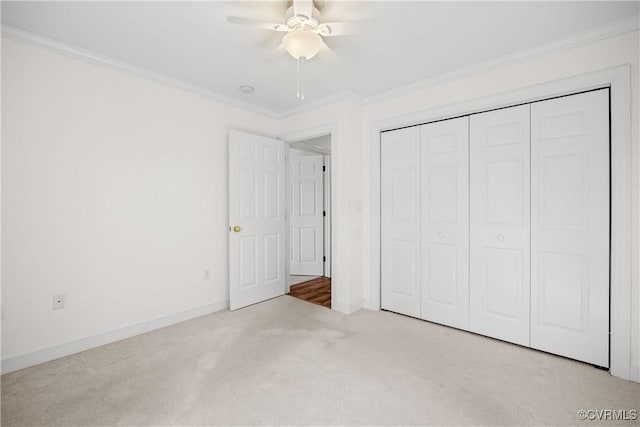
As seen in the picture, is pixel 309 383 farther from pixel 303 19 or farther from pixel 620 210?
pixel 620 210

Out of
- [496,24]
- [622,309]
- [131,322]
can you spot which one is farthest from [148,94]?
[622,309]

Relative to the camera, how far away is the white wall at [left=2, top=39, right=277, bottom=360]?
222cm

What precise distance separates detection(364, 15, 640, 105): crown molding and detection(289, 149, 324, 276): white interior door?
2148 mm

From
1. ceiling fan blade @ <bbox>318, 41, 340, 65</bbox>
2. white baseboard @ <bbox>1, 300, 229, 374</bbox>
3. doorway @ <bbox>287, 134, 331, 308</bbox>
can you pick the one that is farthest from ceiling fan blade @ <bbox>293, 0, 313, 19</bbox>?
doorway @ <bbox>287, 134, 331, 308</bbox>

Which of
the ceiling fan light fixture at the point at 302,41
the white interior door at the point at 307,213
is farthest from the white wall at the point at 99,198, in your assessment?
the white interior door at the point at 307,213

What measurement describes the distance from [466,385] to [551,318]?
3.35ft

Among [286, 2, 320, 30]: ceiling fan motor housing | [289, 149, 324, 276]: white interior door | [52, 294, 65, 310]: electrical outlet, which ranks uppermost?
[286, 2, 320, 30]: ceiling fan motor housing

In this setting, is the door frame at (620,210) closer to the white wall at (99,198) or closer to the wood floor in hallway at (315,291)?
the wood floor in hallway at (315,291)

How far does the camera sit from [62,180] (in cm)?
240

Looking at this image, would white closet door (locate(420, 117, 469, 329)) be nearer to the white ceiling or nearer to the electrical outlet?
the white ceiling

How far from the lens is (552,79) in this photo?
239 cm

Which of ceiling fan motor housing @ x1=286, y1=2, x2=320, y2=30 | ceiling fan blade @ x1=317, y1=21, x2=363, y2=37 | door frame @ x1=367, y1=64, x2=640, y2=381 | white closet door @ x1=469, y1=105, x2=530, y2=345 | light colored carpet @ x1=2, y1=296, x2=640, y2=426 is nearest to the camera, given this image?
light colored carpet @ x1=2, y1=296, x2=640, y2=426

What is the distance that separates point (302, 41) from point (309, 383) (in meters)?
2.22

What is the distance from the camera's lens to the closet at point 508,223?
2271 mm
